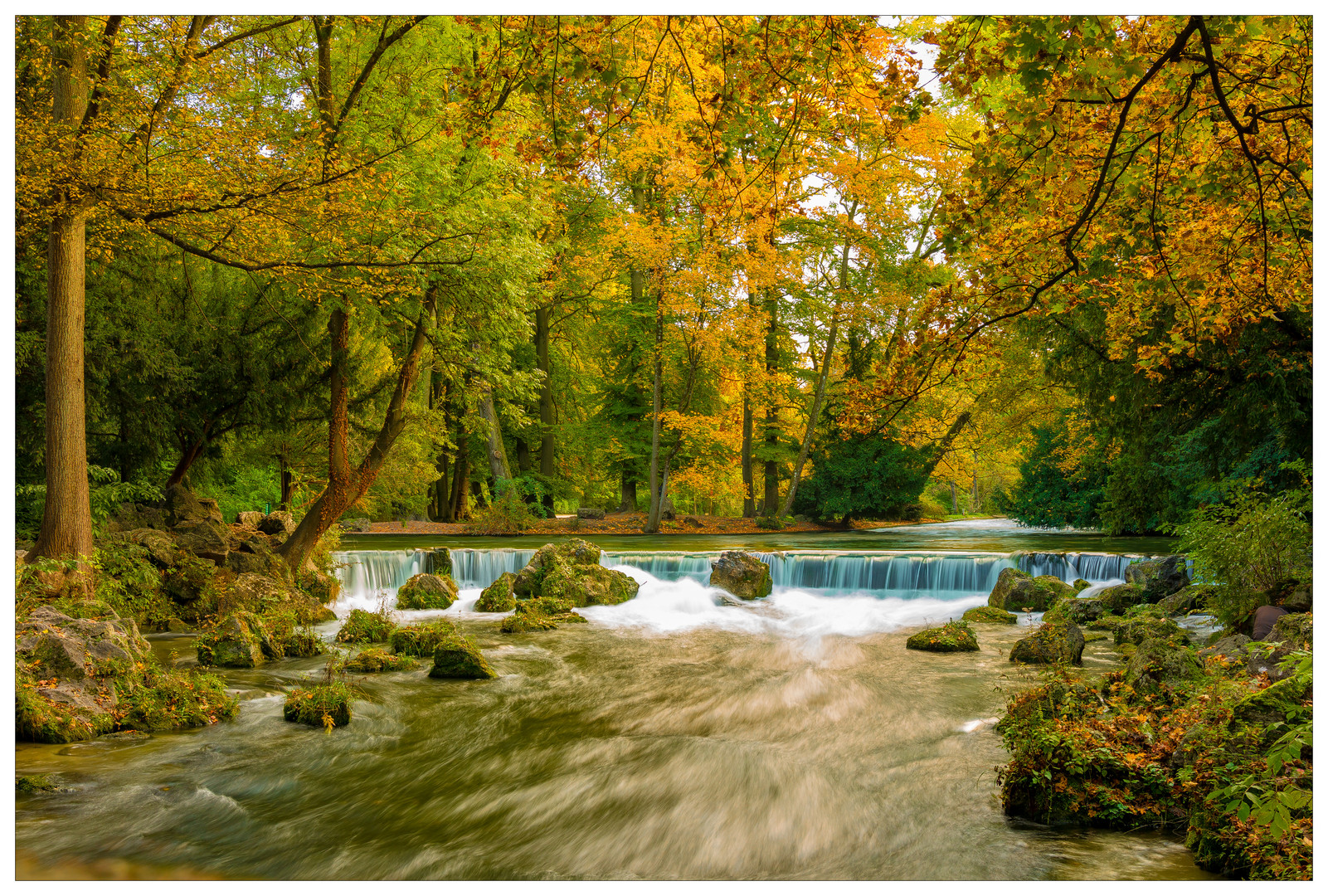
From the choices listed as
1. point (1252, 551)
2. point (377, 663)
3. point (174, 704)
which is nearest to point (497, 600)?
point (377, 663)

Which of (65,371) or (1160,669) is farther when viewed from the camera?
(65,371)

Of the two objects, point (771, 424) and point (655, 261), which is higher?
point (655, 261)

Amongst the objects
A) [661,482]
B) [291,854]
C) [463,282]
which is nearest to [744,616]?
[463,282]

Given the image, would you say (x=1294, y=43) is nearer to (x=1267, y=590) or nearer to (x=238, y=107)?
(x=1267, y=590)

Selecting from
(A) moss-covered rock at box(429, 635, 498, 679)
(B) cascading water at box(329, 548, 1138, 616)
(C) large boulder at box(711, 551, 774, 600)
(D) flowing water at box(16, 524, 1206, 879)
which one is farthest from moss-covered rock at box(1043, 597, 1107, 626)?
(A) moss-covered rock at box(429, 635, 498, 679)

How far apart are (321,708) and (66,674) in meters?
1.92

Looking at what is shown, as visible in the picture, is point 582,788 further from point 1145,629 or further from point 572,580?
point 572,580

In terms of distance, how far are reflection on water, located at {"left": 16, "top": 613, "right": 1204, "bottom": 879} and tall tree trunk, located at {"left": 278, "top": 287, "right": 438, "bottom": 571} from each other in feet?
13.4

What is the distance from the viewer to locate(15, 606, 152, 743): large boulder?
5.84 m

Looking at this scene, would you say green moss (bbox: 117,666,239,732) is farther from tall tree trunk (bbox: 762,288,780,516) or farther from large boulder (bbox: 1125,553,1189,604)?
tall tree trunk (bbox: 762,288,780,516)

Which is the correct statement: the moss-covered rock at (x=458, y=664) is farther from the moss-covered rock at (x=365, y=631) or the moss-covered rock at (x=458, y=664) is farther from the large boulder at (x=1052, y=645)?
the large boulder at (x=1052, y=645)

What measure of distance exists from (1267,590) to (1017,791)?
188 inches

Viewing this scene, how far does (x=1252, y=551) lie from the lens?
7.77m

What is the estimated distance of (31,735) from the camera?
229 inches
